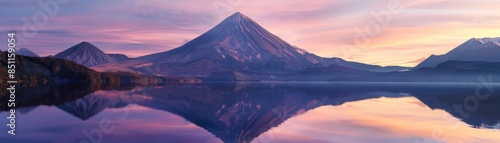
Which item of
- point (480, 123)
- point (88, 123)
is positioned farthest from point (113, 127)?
point (480, 123)

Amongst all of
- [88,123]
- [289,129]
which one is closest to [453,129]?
[289,129]

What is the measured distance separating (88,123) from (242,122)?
11606 millimetres

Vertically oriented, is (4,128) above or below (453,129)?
above

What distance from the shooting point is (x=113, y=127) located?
30234mm

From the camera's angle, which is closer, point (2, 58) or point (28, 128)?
point (28, 128)

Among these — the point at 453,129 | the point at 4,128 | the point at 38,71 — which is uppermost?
the point at 38,71

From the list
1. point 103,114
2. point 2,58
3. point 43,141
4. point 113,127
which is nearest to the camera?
point 43,141

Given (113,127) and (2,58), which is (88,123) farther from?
(2,58)

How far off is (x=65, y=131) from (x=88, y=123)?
14.8 ft

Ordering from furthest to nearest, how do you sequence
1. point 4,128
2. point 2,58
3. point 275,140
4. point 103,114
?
point 2,58
point 103,114
point 4,128
point 275,140

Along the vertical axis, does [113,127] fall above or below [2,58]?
below

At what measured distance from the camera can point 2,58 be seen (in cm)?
18425

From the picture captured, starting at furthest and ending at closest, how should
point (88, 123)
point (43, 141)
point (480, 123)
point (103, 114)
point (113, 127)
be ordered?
1. point (103, 114)
2. point (480, 123)
3. point (88, 123)
4. point (113, 127)
5. point (43, 141)

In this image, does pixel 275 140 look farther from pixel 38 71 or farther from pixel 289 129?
pixel 38 71
